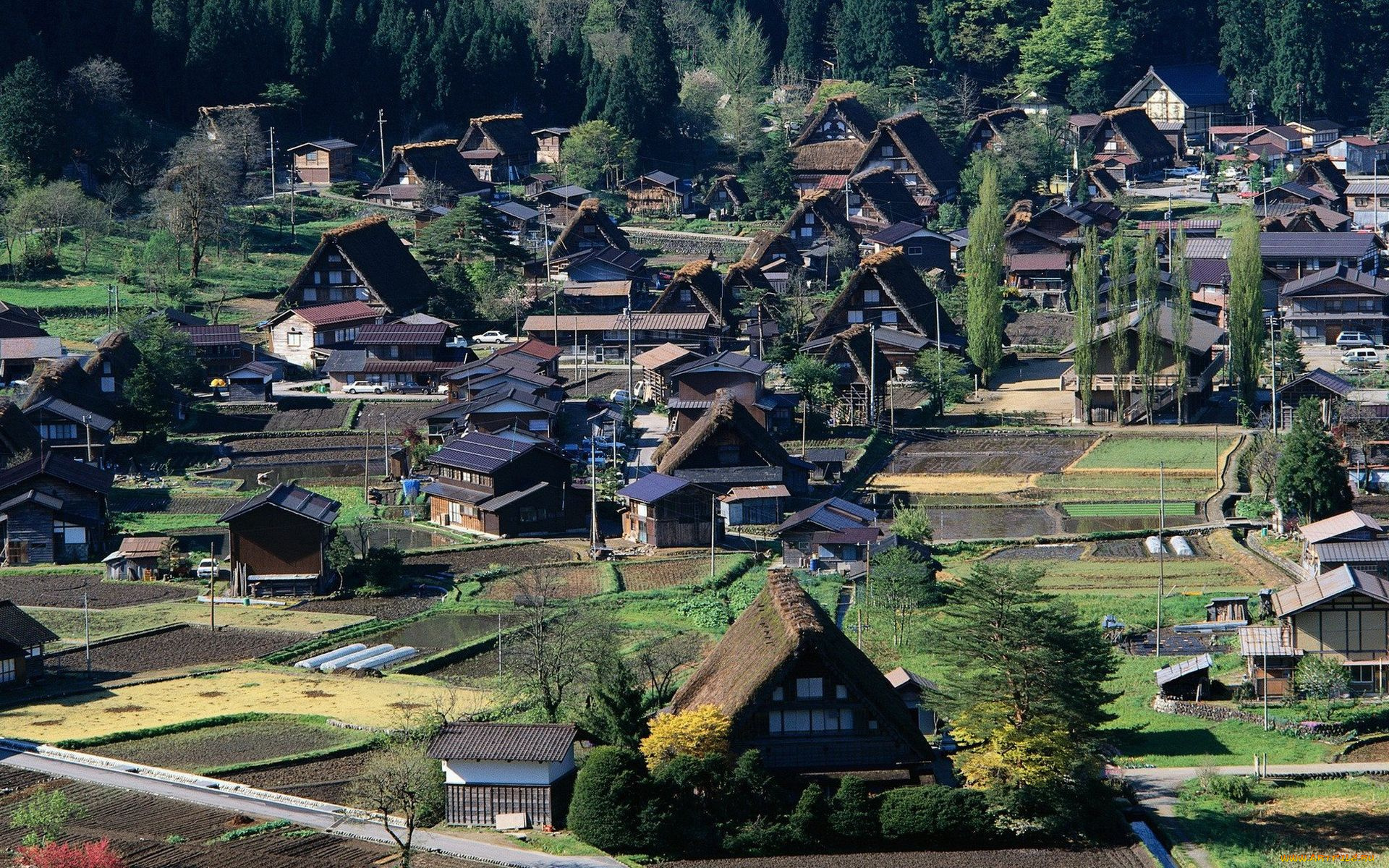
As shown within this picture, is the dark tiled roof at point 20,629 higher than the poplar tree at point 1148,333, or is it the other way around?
the poplar tree at point 1148,333

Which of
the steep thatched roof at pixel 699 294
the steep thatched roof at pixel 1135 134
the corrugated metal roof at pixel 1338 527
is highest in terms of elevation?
the steep thatched roof at pixel 1135 134

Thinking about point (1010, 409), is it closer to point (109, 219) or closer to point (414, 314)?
point (414, 314)

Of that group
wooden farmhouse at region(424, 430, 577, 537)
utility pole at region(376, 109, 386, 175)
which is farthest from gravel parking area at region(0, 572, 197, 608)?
utility pole at region(376, 109, 386, 175)

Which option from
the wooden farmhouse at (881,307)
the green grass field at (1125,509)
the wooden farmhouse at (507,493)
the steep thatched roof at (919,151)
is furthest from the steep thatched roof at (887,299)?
the steep thatched roof at (919,151)

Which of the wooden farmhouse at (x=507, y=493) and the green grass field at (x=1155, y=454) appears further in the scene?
the green grass field at (x=1155, y=454)

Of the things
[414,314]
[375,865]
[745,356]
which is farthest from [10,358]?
[375,865]

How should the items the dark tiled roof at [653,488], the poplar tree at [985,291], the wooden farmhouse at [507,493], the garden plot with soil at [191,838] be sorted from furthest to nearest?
the poplar tree at [985,291], the wooden farmhouse at [507,493], the dark tiled roof at [653,488], the garden plot with soil at [191,838]

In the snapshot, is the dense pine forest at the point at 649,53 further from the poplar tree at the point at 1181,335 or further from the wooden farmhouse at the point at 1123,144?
the poplar tree at the point at 1181,335
